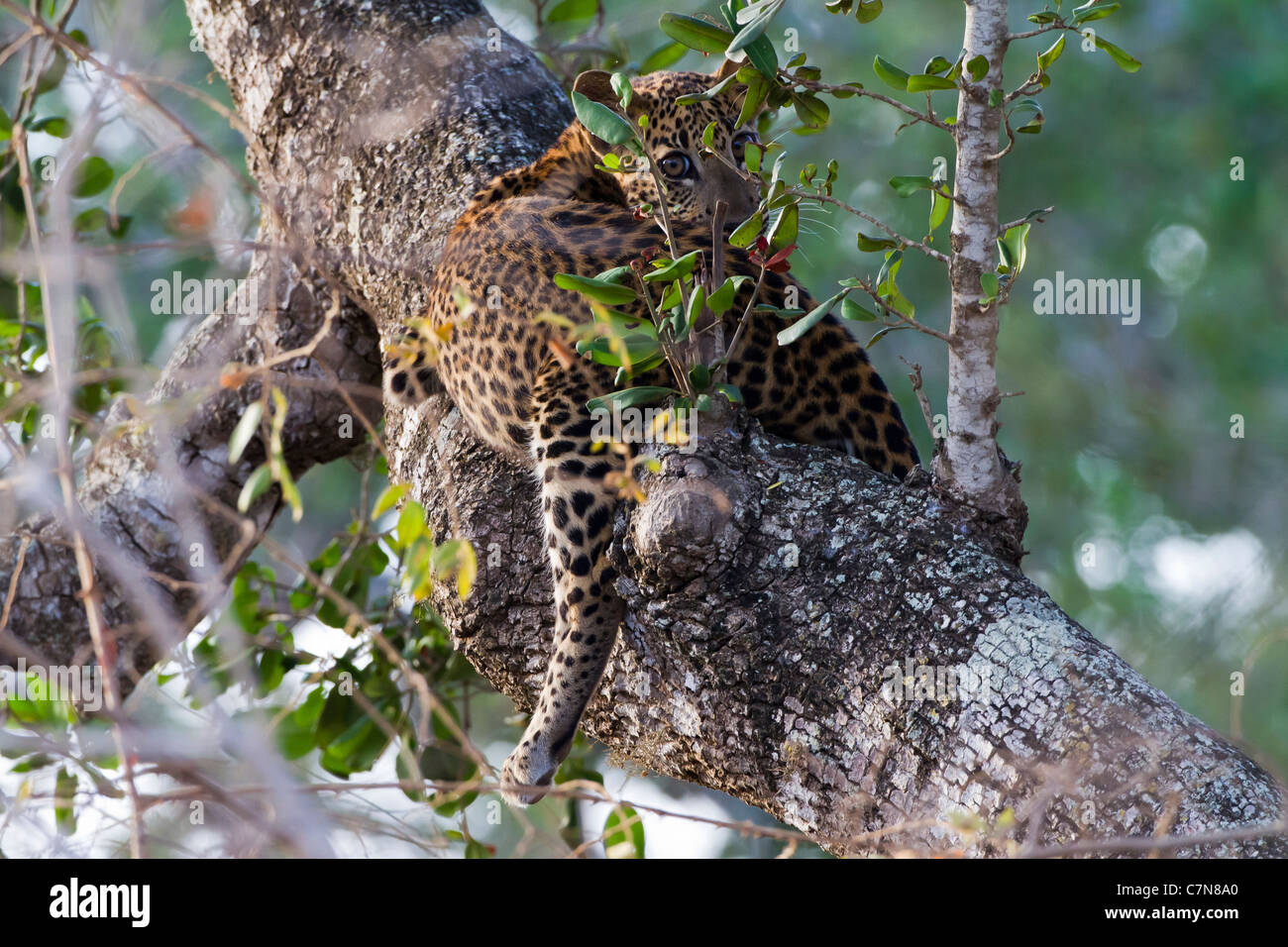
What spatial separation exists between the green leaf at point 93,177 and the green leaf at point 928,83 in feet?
11.2

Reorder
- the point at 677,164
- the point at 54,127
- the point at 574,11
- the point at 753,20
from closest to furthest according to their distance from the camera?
the point at 753,20, the point at 677,164, the point at 54,127, the point at 574,11

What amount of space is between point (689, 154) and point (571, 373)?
1.18m

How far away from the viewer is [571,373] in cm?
322

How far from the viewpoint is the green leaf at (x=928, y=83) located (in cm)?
246

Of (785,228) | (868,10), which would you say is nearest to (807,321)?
(785,228)

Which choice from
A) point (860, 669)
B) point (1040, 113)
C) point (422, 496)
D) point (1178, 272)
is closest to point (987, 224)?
point (1040, 113)

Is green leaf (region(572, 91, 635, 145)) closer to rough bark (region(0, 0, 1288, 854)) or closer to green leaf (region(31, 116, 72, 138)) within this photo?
rough bark (region(0, 0, 1288, 854))

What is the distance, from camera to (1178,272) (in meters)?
11.5

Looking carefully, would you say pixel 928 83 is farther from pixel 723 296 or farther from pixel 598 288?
pixel 598 288

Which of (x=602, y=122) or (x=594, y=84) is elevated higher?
(x=594, y=84)

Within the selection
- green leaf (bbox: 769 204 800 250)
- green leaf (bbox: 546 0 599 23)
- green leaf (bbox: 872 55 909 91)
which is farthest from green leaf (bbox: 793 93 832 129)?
green leaf (bbox: 546 0 599 23)

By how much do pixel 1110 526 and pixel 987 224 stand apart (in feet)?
30.7

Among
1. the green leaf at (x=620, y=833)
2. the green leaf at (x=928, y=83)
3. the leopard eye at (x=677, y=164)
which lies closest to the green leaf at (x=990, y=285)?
the green leaf at (x=928, y=83)
